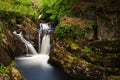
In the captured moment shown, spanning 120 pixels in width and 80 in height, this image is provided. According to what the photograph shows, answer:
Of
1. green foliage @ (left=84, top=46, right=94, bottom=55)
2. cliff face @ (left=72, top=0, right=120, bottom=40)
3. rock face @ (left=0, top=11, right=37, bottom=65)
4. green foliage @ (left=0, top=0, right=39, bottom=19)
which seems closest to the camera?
green foliage @ (left=84, top=46, right=94, bottom=55)

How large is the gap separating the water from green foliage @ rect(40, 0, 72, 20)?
1232mm

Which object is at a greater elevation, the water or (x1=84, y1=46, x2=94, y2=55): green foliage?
(x1=84, y1=46, x2=94, y2=55): green foliage

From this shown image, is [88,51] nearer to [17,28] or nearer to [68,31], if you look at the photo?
[68,31]

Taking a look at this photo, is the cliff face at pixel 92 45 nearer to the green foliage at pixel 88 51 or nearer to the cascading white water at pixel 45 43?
the green foliage at pixel 88 51

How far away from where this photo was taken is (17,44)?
51.5 feet

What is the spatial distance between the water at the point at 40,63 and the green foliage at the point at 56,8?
1.23 m

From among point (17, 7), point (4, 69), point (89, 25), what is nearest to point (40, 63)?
point (89, 25)

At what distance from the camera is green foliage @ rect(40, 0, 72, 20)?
55.4 ft

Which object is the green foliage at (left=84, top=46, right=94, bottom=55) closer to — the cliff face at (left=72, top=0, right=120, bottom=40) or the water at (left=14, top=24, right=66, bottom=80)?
the cliff face at (left=72, top=0, right=120, bottom=40)

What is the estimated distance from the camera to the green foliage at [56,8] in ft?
55.4

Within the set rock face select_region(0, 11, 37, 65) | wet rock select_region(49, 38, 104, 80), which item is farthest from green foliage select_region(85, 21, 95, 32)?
rock face select_region(0, 11, 37, 65)

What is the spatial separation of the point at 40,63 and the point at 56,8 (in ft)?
21.2

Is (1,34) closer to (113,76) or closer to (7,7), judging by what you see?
(7,7)

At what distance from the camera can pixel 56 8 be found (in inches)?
764
